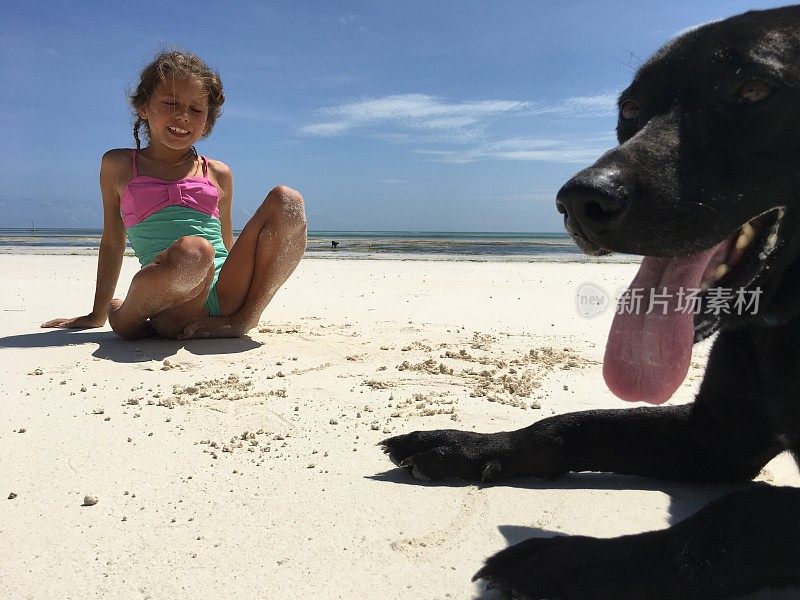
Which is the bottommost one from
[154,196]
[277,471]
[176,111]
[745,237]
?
[277,471]

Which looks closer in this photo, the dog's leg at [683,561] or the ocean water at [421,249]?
the dog's leg at [683,561]

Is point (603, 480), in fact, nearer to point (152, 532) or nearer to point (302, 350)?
point (152, 532)

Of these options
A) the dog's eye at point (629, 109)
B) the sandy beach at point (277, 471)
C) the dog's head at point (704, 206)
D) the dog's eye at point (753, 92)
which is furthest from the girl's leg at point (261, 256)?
the dog's eye at point (753, 92)

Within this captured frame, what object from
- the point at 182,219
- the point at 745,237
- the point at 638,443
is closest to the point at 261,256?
the point at 182,219

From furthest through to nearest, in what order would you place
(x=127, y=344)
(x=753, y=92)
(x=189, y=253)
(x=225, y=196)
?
(x=225, y=196) → (x=127, y=344) → (x=189, y=253) → (x=753, y=92)

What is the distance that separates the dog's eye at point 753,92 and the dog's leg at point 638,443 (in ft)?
2.41

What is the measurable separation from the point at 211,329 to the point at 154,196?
3.18 feet

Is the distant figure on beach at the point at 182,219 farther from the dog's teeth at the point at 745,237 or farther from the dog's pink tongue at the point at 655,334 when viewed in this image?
the dog's teeth at the point at 745,237

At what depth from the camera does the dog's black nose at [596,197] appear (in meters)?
1.63

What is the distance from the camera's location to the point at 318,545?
168 centimetres

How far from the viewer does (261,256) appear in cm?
439

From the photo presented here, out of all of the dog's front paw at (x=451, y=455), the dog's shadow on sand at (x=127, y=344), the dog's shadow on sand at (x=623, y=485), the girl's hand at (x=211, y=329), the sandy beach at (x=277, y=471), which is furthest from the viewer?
the girl's hand at (x=211, y=329)

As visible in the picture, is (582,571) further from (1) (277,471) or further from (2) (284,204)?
(2) (284,204)

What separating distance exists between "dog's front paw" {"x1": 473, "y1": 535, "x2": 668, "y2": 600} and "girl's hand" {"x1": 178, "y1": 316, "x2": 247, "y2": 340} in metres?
3.11
